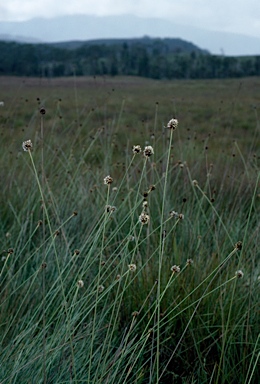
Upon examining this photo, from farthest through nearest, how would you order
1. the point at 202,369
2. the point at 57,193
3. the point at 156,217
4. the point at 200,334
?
the point at 57,193
the point at 156,217
the point at 200,334
the point at 202,369

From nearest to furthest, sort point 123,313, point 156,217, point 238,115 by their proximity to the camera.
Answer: point 123,313, point 156,217, point 238,115

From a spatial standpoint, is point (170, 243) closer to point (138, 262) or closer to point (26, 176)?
point (138, 262)

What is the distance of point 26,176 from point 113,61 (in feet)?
183

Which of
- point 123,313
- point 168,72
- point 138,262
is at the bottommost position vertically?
point 168,72

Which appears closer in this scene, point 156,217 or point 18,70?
point 156,217

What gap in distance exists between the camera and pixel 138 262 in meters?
2.37

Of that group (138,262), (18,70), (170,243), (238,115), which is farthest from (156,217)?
(18,70)

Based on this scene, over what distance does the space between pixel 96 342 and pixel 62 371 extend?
338 millimetres

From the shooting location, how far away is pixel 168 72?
5756cm

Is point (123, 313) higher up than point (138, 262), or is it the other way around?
point (138, 262)

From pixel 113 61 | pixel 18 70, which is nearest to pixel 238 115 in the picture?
pixel 18 70

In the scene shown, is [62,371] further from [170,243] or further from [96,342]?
[170,243]

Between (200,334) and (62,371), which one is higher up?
(62,371)

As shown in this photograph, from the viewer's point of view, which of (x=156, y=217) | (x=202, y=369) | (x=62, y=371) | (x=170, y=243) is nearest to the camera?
(x=62, y=371)
